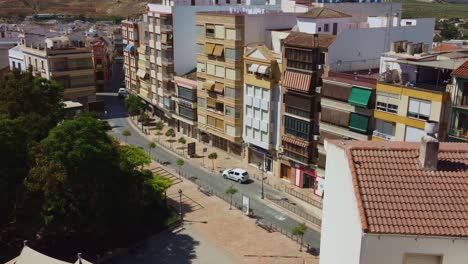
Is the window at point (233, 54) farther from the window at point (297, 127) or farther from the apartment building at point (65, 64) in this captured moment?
the apartment building at point (65, 64)

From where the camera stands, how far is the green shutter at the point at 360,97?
44.3m

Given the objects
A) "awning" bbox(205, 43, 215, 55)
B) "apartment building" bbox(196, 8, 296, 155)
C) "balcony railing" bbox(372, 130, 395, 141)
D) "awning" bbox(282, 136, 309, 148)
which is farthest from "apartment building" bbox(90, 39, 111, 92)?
"balcony railing" bbox(372, 130, 395, 141)

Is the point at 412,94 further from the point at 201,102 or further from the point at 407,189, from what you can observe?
the point at 201,102

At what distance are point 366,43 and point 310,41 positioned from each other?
8.47 m

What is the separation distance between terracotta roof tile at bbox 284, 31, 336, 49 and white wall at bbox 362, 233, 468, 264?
3480 centimetres

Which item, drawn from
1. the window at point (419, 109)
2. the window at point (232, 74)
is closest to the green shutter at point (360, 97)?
the window at point (419, 109)

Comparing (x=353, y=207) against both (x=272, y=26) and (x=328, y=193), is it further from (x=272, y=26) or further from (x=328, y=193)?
(x=272, y=26)

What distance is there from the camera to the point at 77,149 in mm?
36062

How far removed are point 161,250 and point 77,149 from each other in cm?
1159

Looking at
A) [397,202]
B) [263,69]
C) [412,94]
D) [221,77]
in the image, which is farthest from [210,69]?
[397,202]

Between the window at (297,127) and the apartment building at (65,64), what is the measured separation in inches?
1756

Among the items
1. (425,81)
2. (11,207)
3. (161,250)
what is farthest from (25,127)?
(425,81)

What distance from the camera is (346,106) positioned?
154ft

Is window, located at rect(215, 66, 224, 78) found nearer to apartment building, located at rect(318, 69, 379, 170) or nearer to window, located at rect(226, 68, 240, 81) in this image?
window, located at rect(226, 68, 240, 81)
